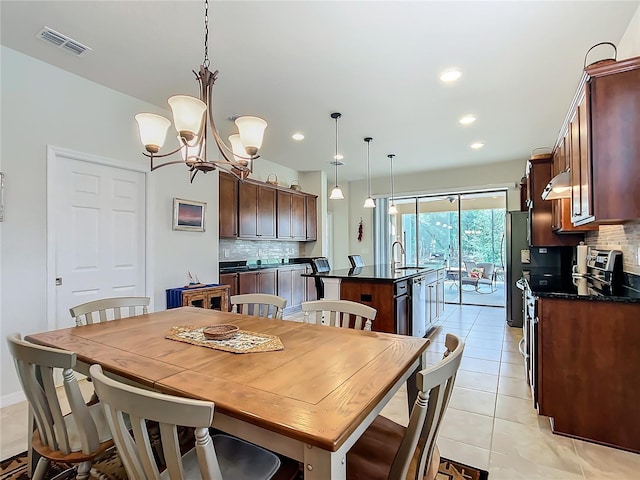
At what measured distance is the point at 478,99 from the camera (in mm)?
3596

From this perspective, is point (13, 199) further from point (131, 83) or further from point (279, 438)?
point (279, 438)

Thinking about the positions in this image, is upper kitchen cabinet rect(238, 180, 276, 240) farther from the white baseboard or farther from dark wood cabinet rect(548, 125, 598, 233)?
dark wood cabinet rect(548, 125, 598, 233)

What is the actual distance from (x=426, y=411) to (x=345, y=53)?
2656mm

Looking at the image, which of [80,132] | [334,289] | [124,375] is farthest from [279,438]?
[80,132]

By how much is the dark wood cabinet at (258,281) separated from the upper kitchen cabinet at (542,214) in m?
3.83

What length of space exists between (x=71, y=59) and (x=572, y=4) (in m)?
3.79

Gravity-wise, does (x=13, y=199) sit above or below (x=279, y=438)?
above

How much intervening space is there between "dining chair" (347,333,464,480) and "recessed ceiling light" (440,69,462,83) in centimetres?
258

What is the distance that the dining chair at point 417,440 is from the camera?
1.00 meters

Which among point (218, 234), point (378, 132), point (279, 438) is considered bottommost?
point (279, 438)

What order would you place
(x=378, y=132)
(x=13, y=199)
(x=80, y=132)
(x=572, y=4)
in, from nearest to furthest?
(x=572, y=4)
(x=13, y=199)
(x=80, y=132)
(x=378, y=132)

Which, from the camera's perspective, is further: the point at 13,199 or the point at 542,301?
the point at 13,199

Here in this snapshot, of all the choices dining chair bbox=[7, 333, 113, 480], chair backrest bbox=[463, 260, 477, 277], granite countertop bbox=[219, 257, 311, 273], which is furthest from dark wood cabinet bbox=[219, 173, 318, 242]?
dining chair bbox=[7, 333, 113, 480]

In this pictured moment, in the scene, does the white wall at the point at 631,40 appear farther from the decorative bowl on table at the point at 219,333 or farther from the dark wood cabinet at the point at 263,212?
the dark wood cabinet at the point at 263,212
